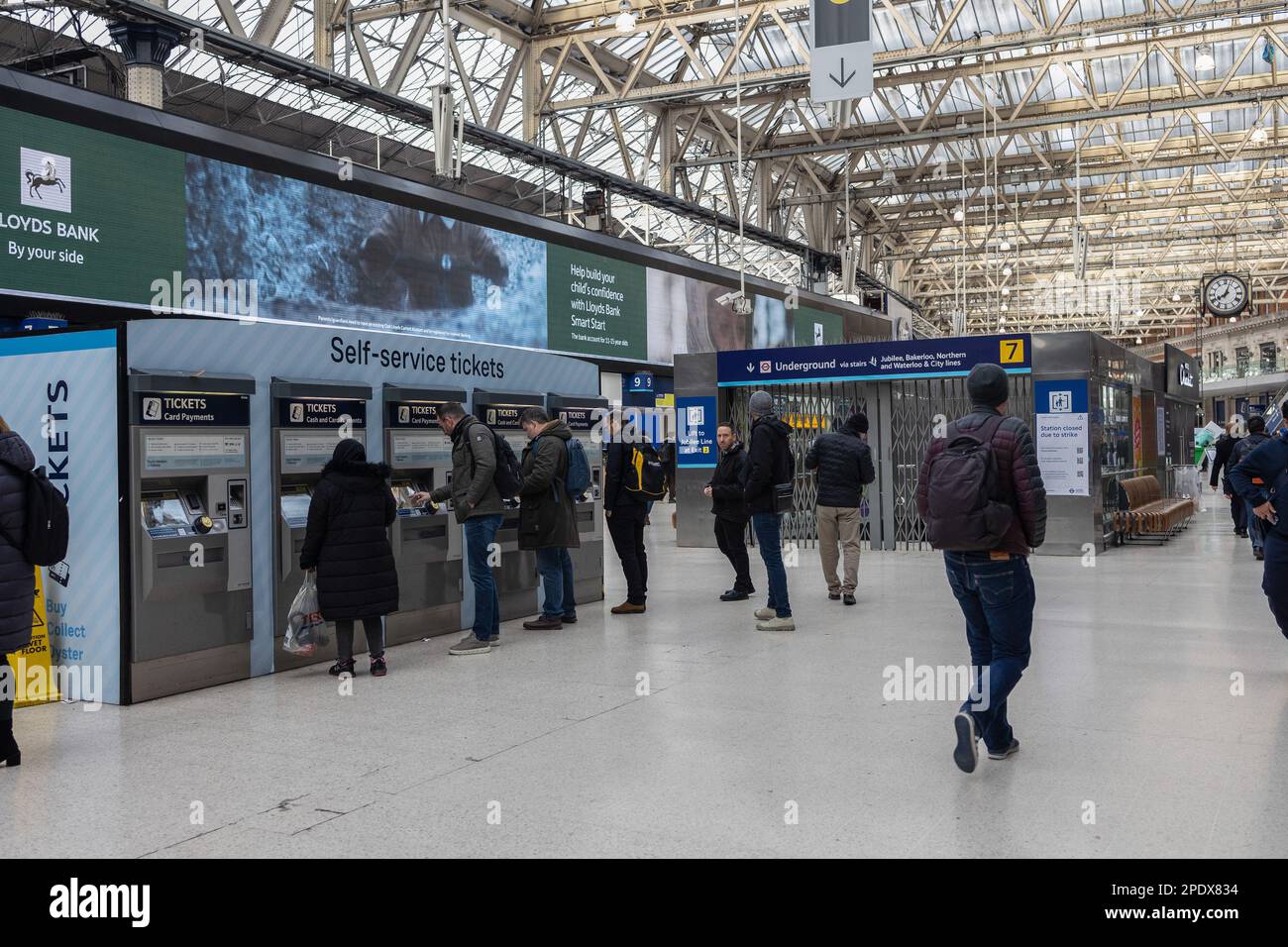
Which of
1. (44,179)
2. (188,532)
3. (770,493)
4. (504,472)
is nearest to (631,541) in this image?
(770,493)

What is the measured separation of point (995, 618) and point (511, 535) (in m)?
4.74

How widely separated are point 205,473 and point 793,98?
16.1 m

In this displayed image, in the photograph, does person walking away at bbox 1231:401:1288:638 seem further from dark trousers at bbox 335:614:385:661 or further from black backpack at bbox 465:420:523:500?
dark trousers at bbox 335:614:385:661

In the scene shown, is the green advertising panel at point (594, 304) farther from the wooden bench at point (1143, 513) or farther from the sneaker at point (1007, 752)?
the sneaker at point (1007, 752)

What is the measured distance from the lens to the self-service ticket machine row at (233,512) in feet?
18.9

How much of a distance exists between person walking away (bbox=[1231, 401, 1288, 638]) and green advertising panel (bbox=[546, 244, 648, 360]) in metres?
10.3

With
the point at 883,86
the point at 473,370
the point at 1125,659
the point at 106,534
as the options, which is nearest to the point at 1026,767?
the point at 1125,659

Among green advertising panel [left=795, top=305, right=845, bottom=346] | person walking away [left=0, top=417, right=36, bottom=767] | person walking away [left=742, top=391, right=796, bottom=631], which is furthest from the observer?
green advertising panel [left=795, top=305, right=845, bottom=346]

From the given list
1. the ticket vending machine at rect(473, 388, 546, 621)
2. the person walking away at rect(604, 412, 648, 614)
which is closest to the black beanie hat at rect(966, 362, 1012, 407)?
the person walking away at rect(604, 412, 648, 614)

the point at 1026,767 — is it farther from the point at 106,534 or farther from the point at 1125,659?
the point at 106,534

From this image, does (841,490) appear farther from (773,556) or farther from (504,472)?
(504,472)

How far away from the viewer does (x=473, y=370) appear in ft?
26.8

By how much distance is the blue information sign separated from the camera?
14.8m
